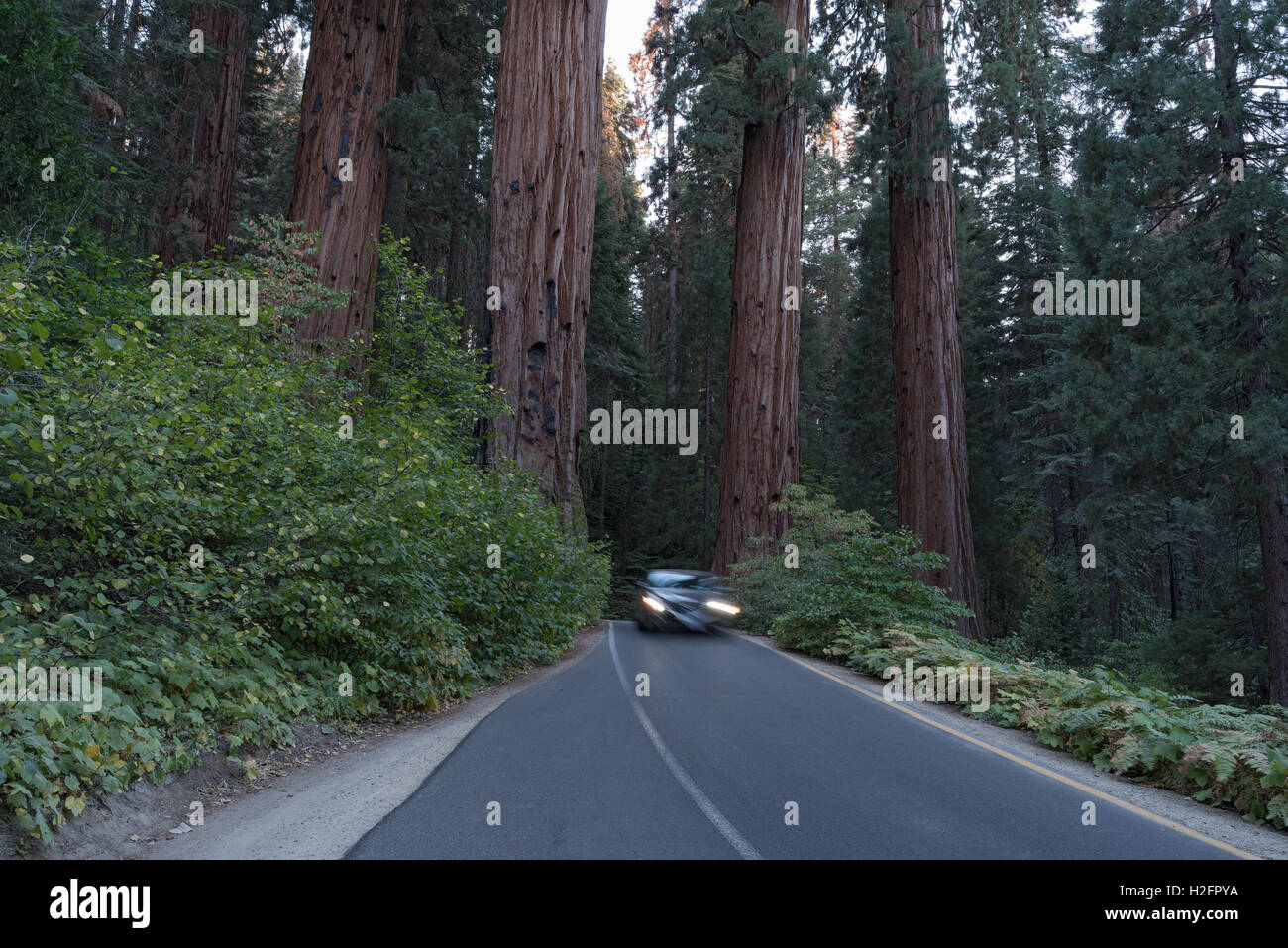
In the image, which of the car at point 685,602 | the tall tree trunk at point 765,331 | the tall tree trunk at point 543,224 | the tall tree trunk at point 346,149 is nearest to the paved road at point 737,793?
the car at point 685,602

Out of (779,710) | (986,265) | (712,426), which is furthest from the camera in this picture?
(712,426)

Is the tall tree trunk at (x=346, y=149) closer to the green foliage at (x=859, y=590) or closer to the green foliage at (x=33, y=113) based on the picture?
the green foliage at (x=33, y=113)

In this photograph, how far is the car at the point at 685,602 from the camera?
15594 mm

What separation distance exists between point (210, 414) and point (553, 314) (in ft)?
32.2

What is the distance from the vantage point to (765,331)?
66.0 ft

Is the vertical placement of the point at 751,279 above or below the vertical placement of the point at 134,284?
above

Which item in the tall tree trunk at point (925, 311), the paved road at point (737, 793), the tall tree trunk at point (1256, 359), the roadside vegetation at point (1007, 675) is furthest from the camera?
the tall tree trunk at point (925, 311)

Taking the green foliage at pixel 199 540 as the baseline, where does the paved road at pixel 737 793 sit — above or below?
below

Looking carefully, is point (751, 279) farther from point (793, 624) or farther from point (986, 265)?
point (986, 265)

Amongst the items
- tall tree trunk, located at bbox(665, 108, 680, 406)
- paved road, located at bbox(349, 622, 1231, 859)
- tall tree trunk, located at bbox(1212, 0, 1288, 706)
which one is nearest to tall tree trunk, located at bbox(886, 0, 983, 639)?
tall tree trunk, located at bbox(1212, 0, 1288, 706)

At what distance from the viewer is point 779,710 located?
7941 millimetres

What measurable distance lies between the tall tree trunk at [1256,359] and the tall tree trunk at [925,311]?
512cm

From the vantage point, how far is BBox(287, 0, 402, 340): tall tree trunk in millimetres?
14930
